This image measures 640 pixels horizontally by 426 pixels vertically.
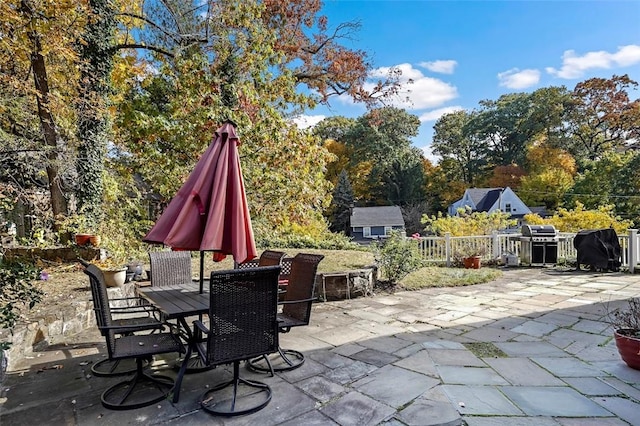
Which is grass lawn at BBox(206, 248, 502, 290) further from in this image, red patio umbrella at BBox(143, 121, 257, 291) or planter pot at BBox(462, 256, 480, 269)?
red patio umbrella at BBox(143, 121, 257, 291)

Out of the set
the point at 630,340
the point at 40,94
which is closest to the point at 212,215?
the point at 630,340

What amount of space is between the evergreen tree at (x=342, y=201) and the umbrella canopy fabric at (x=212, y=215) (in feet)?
85.1

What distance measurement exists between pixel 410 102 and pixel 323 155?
12.5 ft

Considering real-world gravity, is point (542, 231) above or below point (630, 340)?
above

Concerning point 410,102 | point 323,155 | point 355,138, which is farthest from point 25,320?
point 355,138

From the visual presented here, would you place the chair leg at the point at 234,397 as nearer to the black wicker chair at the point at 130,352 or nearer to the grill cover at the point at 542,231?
the black wicker chair at the point at 130,352

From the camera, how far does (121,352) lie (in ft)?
8.01

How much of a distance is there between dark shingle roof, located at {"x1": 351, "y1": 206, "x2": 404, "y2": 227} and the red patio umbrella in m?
26.1

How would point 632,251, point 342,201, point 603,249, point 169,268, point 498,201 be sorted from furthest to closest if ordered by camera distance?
point 342,201 → point 498,201 → point 603,249 → point 632,251 → point 169,268

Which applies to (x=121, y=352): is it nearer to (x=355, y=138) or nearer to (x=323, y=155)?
(x=323, y=155)

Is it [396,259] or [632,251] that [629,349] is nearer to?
[396,259]

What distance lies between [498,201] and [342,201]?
11.6m

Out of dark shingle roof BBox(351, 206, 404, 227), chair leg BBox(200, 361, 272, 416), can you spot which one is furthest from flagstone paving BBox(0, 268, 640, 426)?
dark shingle roof BBox(351, 206, 404, 227)

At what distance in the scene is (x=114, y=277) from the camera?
4.79 m
